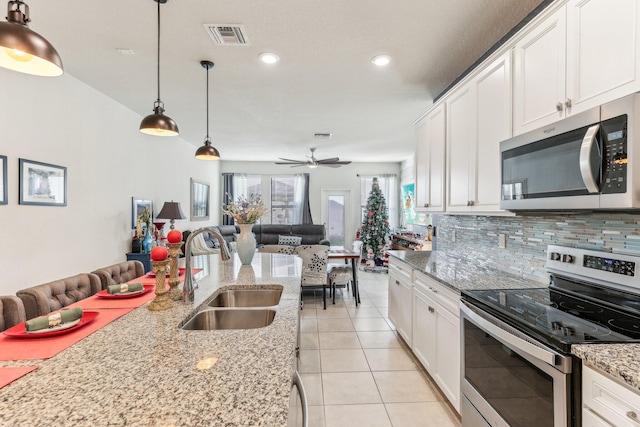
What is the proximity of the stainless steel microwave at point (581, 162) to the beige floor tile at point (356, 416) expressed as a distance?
163cm

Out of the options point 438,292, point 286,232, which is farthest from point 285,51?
point 286,232

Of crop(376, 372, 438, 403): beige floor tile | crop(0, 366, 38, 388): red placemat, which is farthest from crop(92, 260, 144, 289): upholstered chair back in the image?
→ crop(376, 372, 438, 403): beige floor tile

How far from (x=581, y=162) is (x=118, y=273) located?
2984 millimetres

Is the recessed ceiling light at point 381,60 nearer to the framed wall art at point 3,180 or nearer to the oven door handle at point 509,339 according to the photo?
the oven door handle at point 509,339

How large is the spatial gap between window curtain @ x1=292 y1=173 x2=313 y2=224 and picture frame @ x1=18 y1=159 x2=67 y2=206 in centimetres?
560

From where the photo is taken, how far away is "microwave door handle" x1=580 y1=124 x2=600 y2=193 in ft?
4.27

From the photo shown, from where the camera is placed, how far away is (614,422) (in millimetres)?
962

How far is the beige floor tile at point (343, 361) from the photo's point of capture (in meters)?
2.74

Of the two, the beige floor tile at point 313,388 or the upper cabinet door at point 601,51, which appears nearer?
the upper cabinet door at point 601,51

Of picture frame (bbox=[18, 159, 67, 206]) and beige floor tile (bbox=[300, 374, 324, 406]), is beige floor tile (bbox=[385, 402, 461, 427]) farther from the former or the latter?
picture frame (bbox=[18, 159, 67, 206])

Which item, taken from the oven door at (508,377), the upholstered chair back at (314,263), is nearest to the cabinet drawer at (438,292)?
the oven door at (508,377)

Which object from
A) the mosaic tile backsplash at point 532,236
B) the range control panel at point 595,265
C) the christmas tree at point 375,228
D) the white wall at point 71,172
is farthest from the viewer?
the christmas tree at point 375,228

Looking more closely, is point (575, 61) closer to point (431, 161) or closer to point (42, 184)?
point (431, 161)

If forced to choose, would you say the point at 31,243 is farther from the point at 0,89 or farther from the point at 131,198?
the point at 131,198
